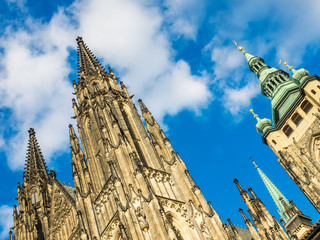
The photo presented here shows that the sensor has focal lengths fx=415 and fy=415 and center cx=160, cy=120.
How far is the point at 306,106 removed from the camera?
36.3m

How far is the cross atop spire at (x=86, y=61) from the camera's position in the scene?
3962 centimetres

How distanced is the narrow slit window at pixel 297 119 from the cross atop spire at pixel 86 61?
18278 mm

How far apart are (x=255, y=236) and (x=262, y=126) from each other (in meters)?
19.9

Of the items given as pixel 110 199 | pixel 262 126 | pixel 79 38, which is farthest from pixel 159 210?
pixel 79 38

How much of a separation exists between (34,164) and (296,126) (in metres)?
26.1

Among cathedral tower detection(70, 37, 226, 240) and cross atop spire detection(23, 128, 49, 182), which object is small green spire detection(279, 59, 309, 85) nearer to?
cathedral tower detection(70, 37, 226, 240)

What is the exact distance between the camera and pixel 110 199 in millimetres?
26906

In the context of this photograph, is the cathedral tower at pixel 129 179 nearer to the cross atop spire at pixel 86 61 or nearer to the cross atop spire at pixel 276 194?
the cross atop spire at pixel 86 61

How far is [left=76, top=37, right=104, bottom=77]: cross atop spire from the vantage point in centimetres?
3962

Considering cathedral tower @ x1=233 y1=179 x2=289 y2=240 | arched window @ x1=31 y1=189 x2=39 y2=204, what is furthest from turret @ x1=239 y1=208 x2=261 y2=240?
arched window @ x1=31 y1=189 x2=39 y2=204

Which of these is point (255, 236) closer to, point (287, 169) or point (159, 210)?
point (159, 210)

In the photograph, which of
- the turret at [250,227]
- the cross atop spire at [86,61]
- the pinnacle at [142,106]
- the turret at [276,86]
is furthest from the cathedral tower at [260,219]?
the cross atop spire at [86,61]

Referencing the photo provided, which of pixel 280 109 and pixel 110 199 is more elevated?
pixel 280 109

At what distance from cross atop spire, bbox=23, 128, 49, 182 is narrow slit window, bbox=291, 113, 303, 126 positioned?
954 inches
